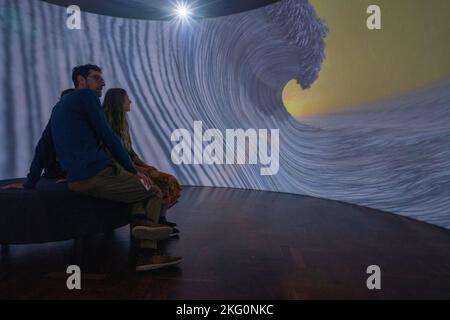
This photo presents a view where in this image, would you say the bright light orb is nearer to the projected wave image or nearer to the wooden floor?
the projected wave image

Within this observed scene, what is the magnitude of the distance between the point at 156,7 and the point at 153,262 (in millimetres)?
3915

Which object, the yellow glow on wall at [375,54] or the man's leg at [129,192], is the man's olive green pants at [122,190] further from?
the yellow glow on wall at [375,54]

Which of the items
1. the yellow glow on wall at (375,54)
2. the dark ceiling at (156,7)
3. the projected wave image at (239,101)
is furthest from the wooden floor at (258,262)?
the dark ceiling at (156,7)

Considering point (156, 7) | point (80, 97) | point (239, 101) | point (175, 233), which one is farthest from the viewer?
point (239, 101)

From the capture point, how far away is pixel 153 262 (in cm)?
182

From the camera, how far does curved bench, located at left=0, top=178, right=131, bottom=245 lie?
1.80 m

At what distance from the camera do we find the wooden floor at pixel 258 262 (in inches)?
63.2

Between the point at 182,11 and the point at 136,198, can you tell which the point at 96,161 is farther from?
the point at 182,11

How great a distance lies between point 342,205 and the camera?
3.68 meters

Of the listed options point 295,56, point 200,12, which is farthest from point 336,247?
point 200,12

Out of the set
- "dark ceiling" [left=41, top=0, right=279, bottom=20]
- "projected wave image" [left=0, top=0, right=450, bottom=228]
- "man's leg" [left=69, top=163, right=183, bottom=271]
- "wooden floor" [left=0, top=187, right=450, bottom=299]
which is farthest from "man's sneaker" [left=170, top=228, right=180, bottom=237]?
"dark ceiling" [left=41, top=0, right=279, bottom=20]

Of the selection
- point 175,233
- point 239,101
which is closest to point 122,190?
point 175,233

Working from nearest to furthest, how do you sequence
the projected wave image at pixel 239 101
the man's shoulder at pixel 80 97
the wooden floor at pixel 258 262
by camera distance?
the wooden floor at pixel 258 262 → the man's shoulder at pixel 80 97 → the projected wave image at pixel 239 101

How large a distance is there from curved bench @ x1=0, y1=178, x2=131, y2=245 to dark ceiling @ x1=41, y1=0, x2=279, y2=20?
3416mm
